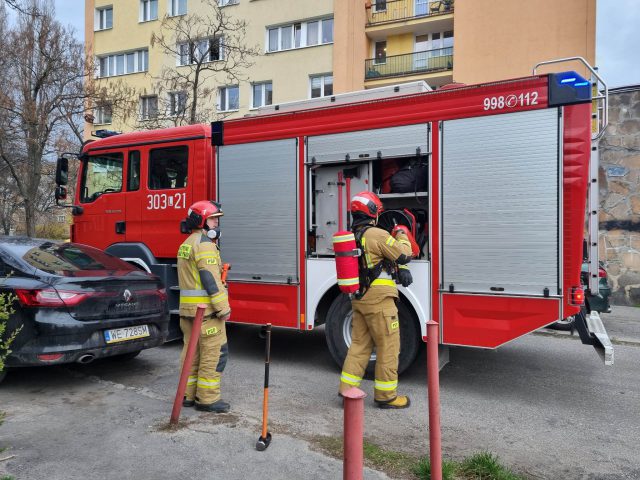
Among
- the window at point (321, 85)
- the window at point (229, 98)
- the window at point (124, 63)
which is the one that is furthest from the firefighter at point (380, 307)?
the window at point (124, 63)

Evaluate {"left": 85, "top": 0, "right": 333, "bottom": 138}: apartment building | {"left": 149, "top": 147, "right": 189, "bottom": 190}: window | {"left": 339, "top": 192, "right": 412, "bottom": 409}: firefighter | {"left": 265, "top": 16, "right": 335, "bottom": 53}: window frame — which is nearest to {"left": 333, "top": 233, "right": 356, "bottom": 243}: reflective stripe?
{"left": 339, "top": 192, "right": 412, "bottom": 409}: firefighter

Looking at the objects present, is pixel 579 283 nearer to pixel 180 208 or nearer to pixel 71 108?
pixel 180 208

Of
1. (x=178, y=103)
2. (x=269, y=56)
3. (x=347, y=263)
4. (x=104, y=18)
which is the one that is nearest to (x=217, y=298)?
(x=347, y=263)

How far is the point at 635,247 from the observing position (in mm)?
10305

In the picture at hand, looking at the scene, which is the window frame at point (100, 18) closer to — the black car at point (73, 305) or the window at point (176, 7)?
the window at point (176, 7)

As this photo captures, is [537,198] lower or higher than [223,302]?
higher

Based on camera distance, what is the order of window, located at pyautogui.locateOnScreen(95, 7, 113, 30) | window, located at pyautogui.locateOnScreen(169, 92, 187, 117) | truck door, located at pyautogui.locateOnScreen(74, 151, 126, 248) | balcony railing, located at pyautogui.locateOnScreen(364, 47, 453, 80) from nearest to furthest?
truck door, located at pyautogui.locateOnScreen(74, 151, 126, 248)
window, located at pyautogui.locateOnScreen(169, 92, 187, 117)
balcony railing, located at pyautogui.locateOnScreen(364, 47, 453, 80)
window, located at pyautogui.locateOnScreen(95, 7, 113, 30)

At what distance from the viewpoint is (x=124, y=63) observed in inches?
1027

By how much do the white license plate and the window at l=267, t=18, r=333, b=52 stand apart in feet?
60.9

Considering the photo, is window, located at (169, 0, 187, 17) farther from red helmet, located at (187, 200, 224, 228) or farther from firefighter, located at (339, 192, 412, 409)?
firefighter, located at (339, 192, 412, 409)

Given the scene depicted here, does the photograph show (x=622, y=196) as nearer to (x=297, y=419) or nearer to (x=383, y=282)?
(x=383, y=282)

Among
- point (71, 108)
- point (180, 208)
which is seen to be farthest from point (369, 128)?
point (71, 108)

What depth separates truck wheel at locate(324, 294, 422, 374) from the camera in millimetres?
5008

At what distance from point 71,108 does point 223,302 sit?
14637mm
